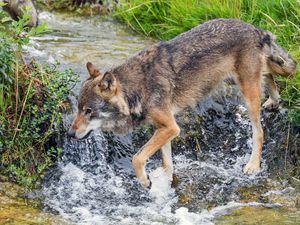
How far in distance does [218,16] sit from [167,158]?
3145mm

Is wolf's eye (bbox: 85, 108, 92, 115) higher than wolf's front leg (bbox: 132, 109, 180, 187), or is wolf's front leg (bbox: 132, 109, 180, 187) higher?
wolf's eye (bbox: 85, 108, 92, 115)

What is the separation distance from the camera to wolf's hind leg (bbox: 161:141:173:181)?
7.12 meters

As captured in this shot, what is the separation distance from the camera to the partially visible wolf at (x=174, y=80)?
654 cm

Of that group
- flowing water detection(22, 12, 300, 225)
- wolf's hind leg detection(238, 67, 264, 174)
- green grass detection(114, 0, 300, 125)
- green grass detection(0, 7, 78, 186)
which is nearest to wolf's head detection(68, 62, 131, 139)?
green grass detection(0, 7, 78, 186)

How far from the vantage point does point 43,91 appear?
7.14 m

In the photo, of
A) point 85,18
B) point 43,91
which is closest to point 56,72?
point 43,91

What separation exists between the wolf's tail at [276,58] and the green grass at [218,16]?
19 cm

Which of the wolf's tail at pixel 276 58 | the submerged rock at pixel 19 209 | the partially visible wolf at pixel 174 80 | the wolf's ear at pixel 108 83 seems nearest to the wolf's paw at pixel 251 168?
the partially visible wolf at pixel 174 80

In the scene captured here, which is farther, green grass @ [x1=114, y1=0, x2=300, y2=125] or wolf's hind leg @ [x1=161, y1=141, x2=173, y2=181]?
green grass @ [x1=114, y1=0, x2=300, y2=125]

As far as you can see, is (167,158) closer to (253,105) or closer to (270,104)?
(253,105)

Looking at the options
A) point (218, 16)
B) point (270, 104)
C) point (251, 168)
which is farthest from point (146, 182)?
point (218, 16)

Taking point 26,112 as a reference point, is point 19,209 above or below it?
below

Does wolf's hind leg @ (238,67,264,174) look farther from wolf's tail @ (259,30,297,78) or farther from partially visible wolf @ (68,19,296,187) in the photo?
wolf's tail @ (259,30,297,78)

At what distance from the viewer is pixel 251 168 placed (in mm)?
7281
